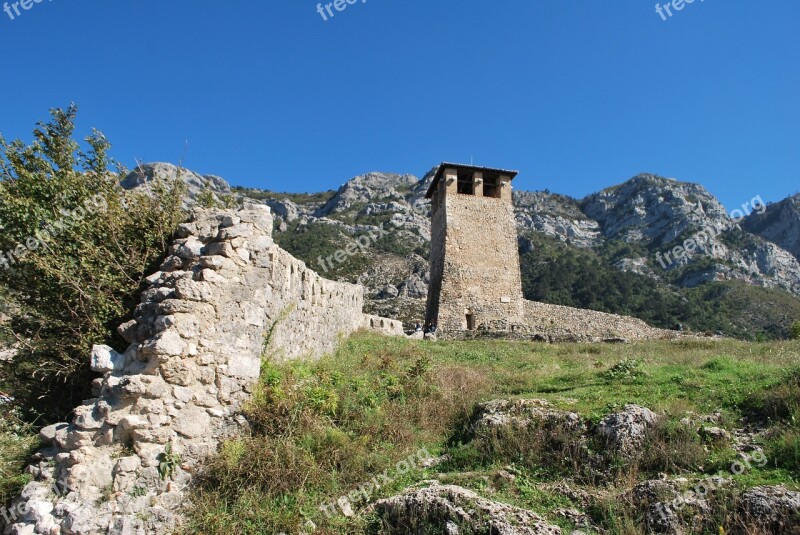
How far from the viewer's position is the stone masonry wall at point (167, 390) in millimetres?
4297

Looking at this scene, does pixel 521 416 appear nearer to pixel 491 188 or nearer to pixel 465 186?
pixel 491 188

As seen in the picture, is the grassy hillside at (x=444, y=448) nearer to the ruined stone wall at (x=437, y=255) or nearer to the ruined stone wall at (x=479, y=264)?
the ruined stone wall at (x=479, y=264)

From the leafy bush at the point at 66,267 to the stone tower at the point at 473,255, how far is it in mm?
17662

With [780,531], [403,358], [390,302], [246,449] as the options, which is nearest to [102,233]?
[246,449]

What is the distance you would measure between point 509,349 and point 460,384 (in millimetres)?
7015

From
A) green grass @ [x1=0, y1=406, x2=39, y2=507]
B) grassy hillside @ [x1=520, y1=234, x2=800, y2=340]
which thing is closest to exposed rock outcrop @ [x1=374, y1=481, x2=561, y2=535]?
green grass @ [x1=0, y1=406, x2=39, y2=507]

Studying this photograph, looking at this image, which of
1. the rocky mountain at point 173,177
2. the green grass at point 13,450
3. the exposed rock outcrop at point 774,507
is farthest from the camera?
the rocky mountain at point 173,177

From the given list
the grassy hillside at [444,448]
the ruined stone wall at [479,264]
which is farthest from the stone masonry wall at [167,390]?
the ruined stone wall at [479,264]

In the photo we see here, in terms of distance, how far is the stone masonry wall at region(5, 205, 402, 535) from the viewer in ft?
14.1

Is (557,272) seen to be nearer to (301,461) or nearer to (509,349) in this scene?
(509,349)

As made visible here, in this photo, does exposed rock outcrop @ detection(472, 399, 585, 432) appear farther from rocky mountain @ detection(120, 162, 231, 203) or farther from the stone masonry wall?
rocky mountain @ detection(120, 162, 231, 203)

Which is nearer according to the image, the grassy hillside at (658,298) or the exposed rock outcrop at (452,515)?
the exposed rock outcrop at (452,515)

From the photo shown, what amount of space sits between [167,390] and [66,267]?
2418mm

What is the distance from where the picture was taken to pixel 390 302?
34531mm
